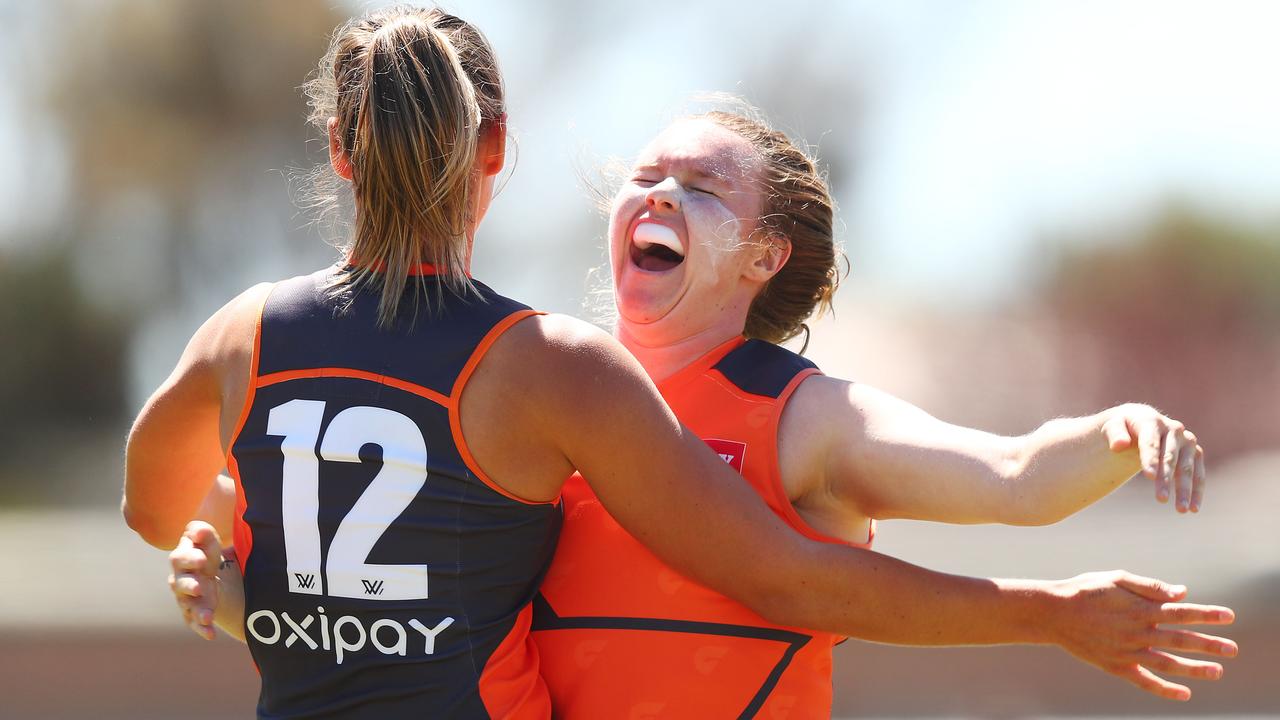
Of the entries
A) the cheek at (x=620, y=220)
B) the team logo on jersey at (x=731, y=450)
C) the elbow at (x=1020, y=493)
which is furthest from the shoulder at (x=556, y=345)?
the cheek at (x=620, y=220)

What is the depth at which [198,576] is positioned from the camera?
4.48ft

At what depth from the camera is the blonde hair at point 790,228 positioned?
218cm

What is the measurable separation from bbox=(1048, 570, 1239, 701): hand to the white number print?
0.93m

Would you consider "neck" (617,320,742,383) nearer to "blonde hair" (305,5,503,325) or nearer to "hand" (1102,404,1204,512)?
"blonde hair" (305,5,503,325)

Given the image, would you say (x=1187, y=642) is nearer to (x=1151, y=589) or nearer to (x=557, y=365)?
(x=1151, y=589)

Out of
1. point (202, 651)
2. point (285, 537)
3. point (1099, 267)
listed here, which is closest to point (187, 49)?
point (202, 651)

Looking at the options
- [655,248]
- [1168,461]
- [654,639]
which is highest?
[655,248]

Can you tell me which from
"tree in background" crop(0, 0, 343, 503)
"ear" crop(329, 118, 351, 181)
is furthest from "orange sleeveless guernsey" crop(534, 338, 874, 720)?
"tree in background" crop(0, 0, 343, 503)

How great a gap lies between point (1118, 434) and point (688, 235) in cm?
91

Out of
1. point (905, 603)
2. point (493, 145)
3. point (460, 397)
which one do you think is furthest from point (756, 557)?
point (493, 145)

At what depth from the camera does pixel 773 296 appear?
7.50 ft

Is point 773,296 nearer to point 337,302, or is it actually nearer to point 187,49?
point 337,302

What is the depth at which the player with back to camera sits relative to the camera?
133cm

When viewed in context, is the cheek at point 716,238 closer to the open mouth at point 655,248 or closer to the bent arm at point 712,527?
the open mouth at point 655,248
